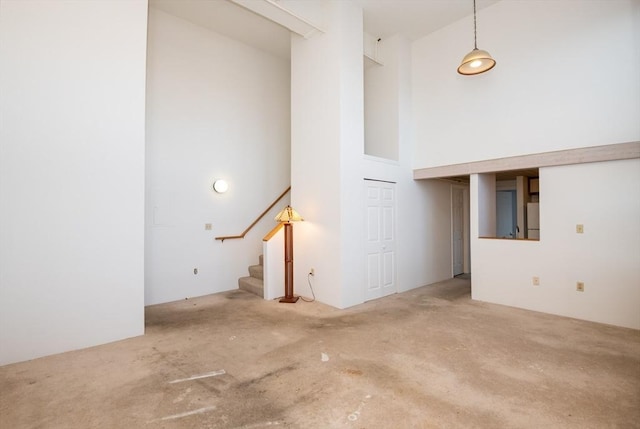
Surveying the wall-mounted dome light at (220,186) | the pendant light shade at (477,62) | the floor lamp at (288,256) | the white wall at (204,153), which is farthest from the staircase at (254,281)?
the pendant light shade at (477,62)

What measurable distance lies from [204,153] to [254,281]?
100 inches

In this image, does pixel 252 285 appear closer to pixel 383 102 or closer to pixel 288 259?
pixel 288 259

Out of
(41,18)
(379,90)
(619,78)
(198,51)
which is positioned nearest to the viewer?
(41,18)

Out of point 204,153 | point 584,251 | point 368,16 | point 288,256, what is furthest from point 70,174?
point 584,251

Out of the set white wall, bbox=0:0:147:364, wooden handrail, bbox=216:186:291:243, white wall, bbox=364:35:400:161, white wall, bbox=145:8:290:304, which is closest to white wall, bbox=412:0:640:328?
white wall, bbox=364:35:400:161

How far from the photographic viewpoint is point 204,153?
18.4 feet

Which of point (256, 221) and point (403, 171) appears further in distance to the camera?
point (256, 221)

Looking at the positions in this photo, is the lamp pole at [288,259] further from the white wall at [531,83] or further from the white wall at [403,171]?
the white wall at [531,83]

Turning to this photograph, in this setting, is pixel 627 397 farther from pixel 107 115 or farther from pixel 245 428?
pixel 107 115

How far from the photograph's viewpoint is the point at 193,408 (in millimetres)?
2240

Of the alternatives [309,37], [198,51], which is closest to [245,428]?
[309,37]

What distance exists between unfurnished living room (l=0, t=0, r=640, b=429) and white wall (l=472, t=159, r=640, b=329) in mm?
29

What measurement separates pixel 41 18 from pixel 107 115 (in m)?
1.02

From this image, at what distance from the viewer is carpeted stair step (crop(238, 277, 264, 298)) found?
5.43 m
